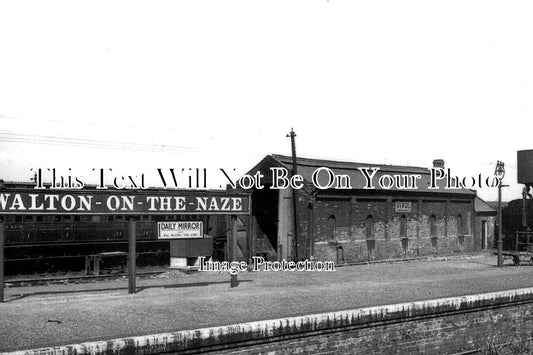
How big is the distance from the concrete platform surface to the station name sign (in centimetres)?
209

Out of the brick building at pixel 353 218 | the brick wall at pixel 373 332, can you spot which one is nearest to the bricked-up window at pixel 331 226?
the brick building at pixel 353 218

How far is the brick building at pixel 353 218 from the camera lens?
29.6m

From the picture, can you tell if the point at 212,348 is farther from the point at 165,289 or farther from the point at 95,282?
the point at 95,282

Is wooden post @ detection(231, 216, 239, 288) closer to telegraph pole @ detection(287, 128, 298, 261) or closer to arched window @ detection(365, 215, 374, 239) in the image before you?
telegraph pole @ detection(287, 128, 298, 261)

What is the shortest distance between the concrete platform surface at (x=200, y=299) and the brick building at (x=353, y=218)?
292 inches

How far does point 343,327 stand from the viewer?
33.7 ft

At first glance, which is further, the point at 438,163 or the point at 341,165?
the point at 438,163

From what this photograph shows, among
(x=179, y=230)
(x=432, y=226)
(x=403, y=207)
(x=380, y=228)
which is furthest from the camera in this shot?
(x=432, y=226)

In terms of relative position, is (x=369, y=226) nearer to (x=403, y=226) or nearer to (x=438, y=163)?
(x=403, y=226)

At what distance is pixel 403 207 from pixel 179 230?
2138 centimetres

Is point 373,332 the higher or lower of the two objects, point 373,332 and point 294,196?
the lower

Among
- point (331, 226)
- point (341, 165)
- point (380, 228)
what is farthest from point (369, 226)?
point (341, 165)

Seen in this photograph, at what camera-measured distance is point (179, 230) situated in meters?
16.0

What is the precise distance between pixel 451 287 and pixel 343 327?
7074 mm
